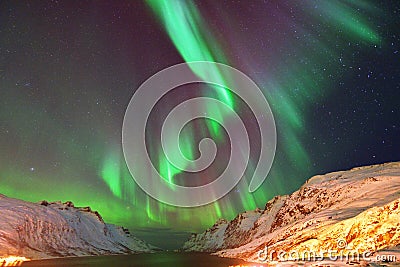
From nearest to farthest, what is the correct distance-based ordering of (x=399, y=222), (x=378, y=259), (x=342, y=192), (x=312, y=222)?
1. (x=378, y=259)
2. (x=399, y=222)
3. (x=312, y=222)
4. (x=342, y=192)

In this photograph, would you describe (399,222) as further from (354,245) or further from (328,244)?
(328,244)

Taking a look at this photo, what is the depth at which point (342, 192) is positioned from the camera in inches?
7087

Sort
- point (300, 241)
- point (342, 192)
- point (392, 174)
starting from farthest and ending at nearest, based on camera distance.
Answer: point (342, 192), point (392, 174), point (300, 241)

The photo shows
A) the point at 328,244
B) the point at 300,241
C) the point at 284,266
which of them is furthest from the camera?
the point at 300,241

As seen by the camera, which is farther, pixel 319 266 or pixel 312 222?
pixel 312 222

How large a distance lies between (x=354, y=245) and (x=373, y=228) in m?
6.65

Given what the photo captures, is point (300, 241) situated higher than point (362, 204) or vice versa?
point (362, 204)

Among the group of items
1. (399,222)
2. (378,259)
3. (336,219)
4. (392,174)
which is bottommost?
(378,259)

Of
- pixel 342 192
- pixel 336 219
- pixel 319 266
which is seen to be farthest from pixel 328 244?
pixel 342 192

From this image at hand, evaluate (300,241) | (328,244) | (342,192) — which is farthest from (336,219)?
(342,192)

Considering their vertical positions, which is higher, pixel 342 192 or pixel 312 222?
pixel 342 192

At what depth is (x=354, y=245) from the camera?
88688 millimetres

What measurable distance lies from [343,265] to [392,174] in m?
127

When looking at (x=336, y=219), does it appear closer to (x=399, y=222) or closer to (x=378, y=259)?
(x=399, y=222)
